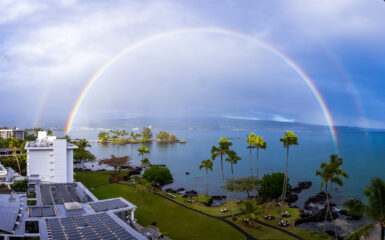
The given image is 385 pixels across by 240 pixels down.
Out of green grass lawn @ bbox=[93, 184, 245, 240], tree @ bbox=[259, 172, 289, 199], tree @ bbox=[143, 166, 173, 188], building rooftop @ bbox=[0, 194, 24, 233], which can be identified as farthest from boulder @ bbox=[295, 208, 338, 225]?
building rooftop @ bbox=[0, 194, 24, 233]

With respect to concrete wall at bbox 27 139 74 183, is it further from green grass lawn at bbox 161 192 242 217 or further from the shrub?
green grass lawn at bbox 161 192 242 217

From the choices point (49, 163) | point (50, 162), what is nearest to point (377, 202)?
point (50, 162)

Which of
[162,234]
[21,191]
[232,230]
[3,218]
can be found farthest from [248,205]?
[21,191]

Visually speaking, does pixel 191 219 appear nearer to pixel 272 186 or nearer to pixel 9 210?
pixel 272 186

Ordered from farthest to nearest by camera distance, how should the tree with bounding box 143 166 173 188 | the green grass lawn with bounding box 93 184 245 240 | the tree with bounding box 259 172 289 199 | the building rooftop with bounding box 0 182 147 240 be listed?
1. the tree with bounding box 143 166 173 188
2. the tree with bounding box 259 172 289 199
3. the green grass lawn with bounding box 93 184 245 240
4. the building rooftop with bounding box 0 182 147 240

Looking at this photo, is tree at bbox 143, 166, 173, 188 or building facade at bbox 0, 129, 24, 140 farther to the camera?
building facade at bbox 0, 129, 24, 140

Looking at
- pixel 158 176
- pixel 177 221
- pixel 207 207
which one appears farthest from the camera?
pixel 158 176

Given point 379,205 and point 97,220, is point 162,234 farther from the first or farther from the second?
point 379,205

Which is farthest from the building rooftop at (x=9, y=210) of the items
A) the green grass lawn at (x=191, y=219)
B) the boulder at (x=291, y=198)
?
the boulder at (x=291, y=198)
